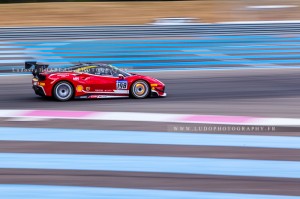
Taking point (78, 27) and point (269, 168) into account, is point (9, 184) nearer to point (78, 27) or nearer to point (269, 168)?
point (269, 168)

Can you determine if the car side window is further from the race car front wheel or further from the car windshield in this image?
the race car front wheel

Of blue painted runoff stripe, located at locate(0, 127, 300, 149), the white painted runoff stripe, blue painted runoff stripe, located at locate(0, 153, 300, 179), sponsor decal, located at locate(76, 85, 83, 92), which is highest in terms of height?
sponsor decal, located at locate(76, 85, 83, 92)

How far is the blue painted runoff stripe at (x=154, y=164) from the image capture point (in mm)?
6070

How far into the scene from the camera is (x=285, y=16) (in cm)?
2208

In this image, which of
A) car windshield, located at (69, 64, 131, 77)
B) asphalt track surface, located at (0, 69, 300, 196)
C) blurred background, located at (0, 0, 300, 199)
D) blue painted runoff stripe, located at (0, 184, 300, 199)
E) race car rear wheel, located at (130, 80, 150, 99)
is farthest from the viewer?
race car rear wheel, located at (130, 80, 150, 99)

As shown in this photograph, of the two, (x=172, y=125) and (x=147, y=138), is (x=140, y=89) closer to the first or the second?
(x=172, y=125)

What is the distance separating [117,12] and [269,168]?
Answer: 675 inches

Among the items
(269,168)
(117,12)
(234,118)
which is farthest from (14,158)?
(117,12)

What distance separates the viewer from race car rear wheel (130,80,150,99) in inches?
460

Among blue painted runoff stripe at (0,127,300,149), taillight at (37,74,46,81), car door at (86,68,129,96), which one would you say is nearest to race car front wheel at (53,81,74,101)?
taillight at (37,74,46,81)

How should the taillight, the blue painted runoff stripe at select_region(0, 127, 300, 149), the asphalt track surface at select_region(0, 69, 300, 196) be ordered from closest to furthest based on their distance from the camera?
the asphalt track surface at select_region(0, 69, 300, 196) → the blue painted runoff stripe at select_region(0, 127, 300, 149) → the taillight

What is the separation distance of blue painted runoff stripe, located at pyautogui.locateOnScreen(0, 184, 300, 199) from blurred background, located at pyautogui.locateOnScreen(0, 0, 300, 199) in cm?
2

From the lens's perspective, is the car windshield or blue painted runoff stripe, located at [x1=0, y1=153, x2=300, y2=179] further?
the car windshield

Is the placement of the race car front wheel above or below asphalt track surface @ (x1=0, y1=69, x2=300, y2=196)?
above
